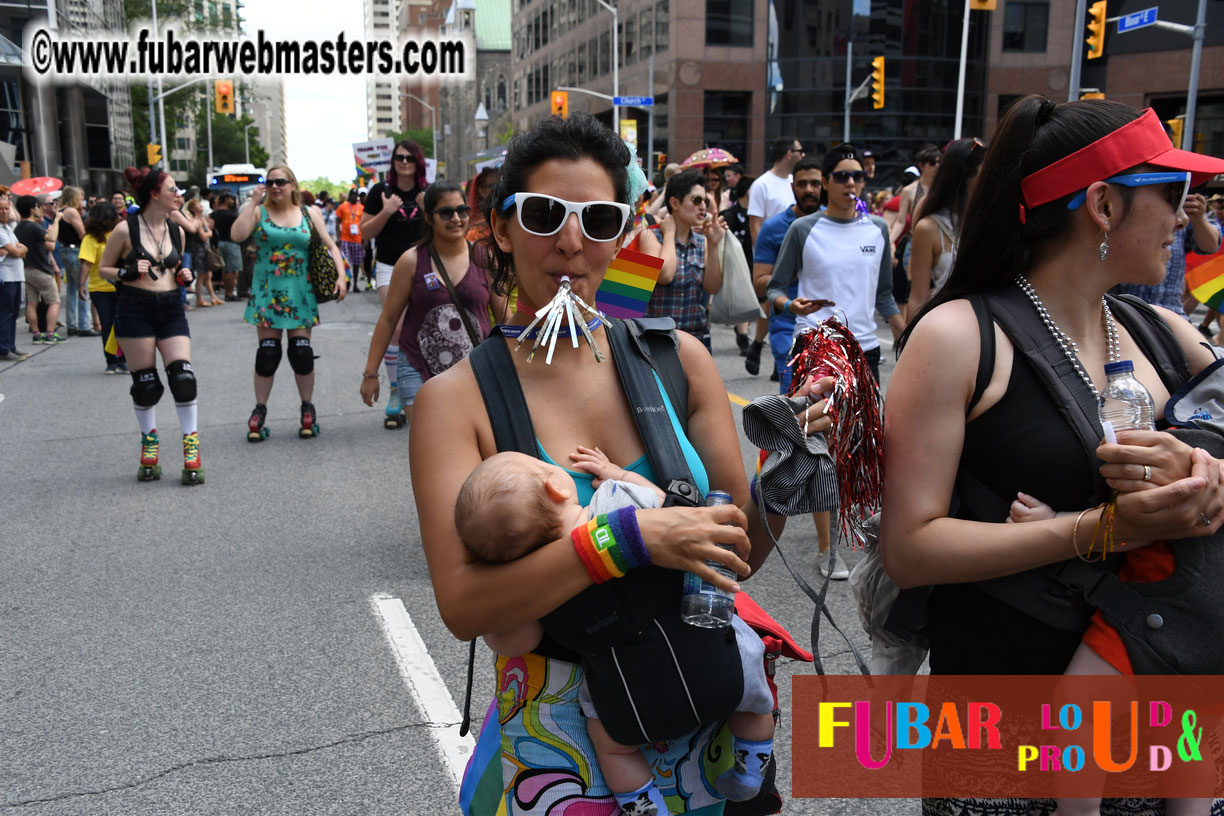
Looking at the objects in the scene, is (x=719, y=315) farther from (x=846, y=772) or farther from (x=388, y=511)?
(x=846, y=772)

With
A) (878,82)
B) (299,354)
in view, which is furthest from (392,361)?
(878,82)

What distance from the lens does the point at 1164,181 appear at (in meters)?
1.91

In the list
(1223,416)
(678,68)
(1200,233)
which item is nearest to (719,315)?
(1200,233)

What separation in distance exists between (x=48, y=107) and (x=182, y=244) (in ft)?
136

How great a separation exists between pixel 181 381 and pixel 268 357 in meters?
1.25

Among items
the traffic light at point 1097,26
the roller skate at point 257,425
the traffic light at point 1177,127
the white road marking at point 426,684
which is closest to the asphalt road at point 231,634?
the white road marking at point 426,684

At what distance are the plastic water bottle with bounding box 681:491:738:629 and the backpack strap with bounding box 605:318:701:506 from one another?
6.4 inches

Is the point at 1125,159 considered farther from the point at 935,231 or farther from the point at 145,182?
the point at 145,182

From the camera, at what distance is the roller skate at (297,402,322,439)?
8680 mm

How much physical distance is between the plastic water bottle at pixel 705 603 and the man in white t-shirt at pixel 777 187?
9.77m

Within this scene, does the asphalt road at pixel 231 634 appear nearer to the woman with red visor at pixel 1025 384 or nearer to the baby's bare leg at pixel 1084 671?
the baby's bare leg at pixel 1084 671

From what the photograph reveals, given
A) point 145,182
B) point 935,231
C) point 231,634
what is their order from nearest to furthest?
point 231,634
point 935,231
point 145,182

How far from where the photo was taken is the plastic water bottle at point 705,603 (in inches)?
66.3

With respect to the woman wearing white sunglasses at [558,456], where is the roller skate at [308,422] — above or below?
below
